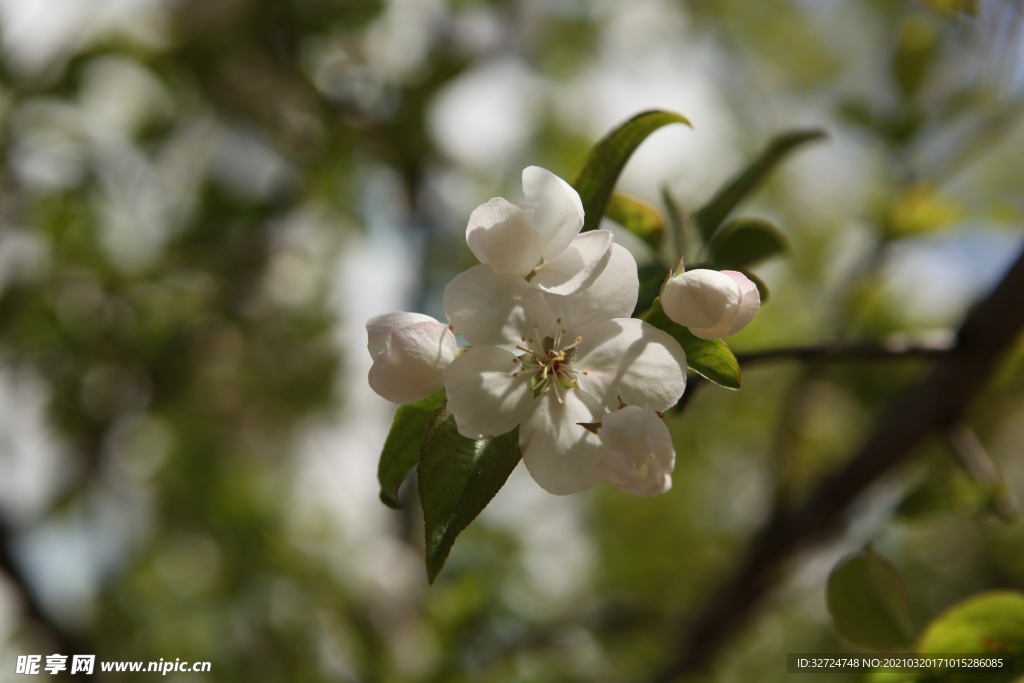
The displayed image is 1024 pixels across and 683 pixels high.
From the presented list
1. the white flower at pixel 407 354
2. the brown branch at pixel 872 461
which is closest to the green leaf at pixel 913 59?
the brown branch at pixel 872 461

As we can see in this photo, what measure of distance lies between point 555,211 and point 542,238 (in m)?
0.02

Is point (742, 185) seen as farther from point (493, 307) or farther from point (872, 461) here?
point (872, 461)

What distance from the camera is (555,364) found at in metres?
0.60

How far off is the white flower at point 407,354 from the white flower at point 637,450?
12cm

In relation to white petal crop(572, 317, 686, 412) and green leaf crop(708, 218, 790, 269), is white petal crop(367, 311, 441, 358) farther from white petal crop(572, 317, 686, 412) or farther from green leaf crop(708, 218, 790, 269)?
green leaf crop(708, 218, 790, 269)

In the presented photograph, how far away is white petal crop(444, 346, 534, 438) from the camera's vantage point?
1.83ft

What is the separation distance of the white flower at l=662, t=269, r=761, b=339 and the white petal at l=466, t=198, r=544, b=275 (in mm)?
97

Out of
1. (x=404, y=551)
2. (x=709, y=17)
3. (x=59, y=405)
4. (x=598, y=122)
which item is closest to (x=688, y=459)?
(x=404, y=551)

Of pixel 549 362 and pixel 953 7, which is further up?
pixel 953 7

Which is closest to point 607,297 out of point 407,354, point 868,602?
point 407,354

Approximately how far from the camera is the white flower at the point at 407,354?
0.56m

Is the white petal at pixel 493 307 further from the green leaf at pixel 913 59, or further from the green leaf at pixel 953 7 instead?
the green leaf at pixel 913 59

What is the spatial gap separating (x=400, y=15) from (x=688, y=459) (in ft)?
4.48

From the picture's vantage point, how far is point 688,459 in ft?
7.50
